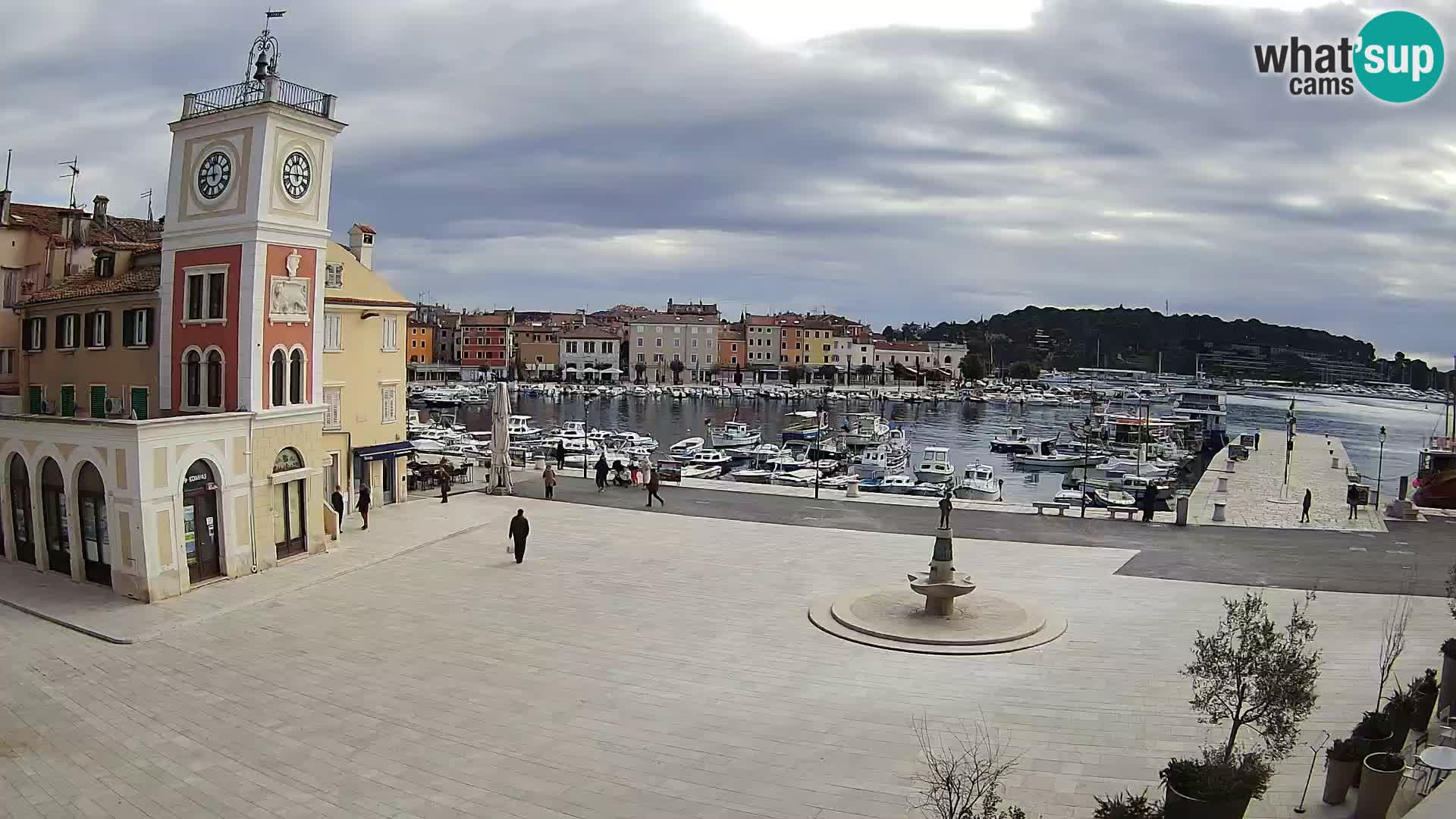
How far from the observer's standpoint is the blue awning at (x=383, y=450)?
26.6 m

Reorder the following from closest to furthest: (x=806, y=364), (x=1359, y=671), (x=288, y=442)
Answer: (x=1359, y=671) → (x=288, y=442) → (x=806, y=364)

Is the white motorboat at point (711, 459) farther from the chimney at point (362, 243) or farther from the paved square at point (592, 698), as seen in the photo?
the paved square at point (592, 698)

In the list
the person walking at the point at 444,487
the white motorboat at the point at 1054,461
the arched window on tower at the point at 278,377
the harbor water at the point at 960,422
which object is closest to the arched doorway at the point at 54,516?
the arched window on tower at the point at 278,377

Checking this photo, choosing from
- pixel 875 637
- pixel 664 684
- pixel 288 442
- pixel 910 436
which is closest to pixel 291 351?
pixel 288 442

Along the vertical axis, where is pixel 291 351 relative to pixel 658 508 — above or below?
above

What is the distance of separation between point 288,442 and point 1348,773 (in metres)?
18.9

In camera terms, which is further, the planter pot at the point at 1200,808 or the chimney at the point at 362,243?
the chimney at the point at 362,243

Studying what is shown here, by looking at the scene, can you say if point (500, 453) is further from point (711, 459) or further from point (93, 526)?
point (711, 459)

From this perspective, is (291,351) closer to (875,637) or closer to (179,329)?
(179,329)

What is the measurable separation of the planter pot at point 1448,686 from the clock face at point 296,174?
20.8 metres

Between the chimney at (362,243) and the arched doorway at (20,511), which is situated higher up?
the chimney at (362,243)

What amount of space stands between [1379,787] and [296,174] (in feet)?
67.8

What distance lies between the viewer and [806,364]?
147 metres

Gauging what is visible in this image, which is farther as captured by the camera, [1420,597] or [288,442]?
[288,442]
